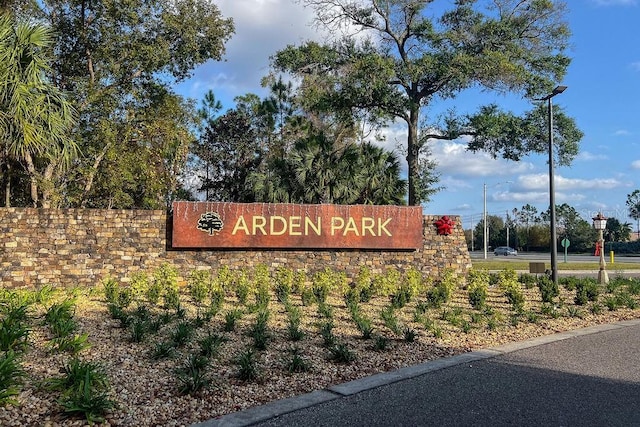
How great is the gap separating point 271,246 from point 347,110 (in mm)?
10015

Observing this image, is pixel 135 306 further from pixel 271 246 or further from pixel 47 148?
pixel 271 246

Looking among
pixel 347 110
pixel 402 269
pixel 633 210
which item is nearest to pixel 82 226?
pixel 402 269

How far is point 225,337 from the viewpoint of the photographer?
6.54 m

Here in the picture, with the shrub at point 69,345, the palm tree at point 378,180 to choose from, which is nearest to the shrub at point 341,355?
the shrub at point 69,345

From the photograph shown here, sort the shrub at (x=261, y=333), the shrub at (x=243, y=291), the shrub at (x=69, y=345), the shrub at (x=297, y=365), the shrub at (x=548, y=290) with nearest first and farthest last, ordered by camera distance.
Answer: the shrub at (x=297, y=365)
the shrub at (x=69, y=345)
the shrub at (x=261, y=333)
the shrub at (x=243, y=291)
the shrub at (x=548, y=290)

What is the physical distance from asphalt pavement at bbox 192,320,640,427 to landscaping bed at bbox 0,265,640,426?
314mm

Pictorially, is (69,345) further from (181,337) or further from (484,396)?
(484,396)

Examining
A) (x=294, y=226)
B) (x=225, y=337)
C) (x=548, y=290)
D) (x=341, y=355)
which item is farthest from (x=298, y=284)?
(x=341, y=355)

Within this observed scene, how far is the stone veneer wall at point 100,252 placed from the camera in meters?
11.1

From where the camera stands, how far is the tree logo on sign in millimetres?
11953

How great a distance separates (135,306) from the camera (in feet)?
27.9

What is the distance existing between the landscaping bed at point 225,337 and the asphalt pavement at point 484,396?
0.31 m

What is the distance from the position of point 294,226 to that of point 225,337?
6.16 meters

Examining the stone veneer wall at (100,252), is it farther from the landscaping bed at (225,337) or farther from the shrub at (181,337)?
the shrub at (181,337)
